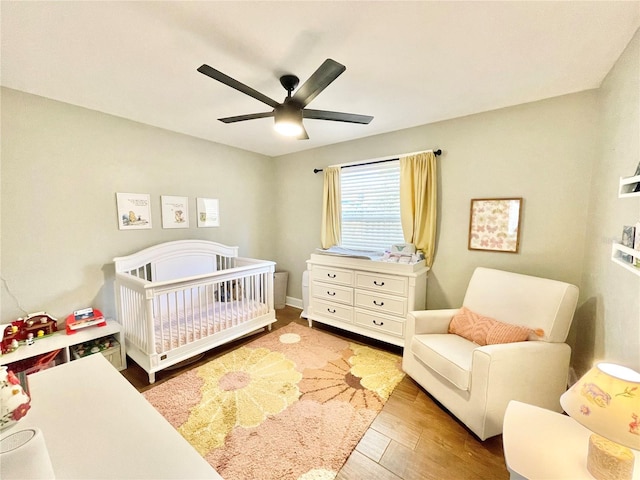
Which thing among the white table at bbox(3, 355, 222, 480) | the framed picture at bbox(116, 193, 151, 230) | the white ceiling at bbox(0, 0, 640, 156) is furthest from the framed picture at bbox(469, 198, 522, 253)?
the framed picture at bbox(116, 193, 151, 230)

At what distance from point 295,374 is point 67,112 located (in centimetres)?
304

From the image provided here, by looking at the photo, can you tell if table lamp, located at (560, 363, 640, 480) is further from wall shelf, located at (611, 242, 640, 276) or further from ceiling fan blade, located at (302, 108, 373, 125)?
ceiling fan blade, located at (302, 108, 373, 125)

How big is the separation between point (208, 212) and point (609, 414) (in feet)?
11.7

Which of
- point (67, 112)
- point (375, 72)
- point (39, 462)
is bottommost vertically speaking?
point (39, 462)

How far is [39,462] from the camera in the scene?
0.61 m

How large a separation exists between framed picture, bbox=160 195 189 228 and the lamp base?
11.6 feet

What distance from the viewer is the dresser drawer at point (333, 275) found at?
286 centimetres

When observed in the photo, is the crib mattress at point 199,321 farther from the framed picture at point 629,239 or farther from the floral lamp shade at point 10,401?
the framed picture at point 629,239

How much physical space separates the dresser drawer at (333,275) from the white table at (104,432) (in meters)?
2.14

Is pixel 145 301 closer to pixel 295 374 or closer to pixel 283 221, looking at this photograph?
pixel 295 374

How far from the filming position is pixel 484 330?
6.22 feet

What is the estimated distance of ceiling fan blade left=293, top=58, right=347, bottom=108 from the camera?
4.24ft

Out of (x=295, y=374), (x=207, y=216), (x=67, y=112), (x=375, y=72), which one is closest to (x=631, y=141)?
(x=375, y=72)

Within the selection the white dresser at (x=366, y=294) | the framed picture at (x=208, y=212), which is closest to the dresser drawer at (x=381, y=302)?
the white dresser at (x=366, y=294)
